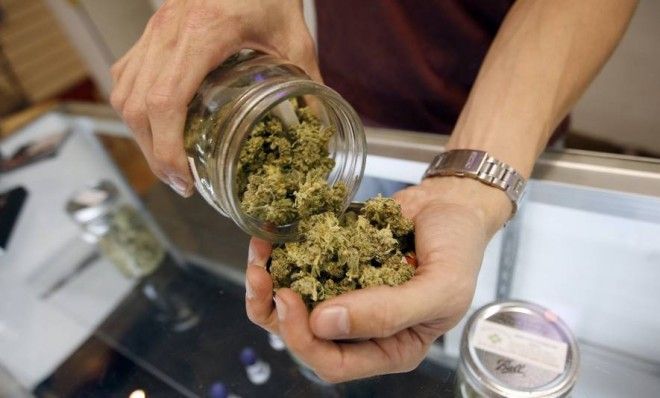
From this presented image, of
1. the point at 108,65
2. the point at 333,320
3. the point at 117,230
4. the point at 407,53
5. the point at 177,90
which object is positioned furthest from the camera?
the point at 108,65

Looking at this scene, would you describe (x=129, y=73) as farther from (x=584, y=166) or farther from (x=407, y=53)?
(x=584, y=166)

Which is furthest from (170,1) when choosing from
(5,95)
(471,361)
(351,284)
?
(5,95)

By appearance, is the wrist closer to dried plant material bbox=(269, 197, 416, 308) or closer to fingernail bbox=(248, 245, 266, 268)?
dried plant material bbox=(269, 197, 416, 308)

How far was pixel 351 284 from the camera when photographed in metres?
0.43

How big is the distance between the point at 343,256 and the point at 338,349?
0.27 feet

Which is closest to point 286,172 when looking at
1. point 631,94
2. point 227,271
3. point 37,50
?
point 227,271

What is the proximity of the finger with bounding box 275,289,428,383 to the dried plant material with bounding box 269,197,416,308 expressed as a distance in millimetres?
29

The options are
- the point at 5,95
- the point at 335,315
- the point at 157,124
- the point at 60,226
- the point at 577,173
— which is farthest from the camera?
the point at 5,95

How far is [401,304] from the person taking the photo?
1.24 feet

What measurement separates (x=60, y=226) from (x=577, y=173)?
3.02 ft

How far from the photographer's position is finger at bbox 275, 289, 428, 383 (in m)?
0.39

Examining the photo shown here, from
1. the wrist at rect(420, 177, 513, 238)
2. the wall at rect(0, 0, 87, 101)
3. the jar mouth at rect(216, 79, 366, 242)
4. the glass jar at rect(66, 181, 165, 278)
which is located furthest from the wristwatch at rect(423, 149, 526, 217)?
the wall at rect(0, 0, 87, 101)

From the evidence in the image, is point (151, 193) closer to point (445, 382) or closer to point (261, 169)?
point (261, 169)

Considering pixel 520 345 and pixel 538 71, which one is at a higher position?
pixel 538 71
